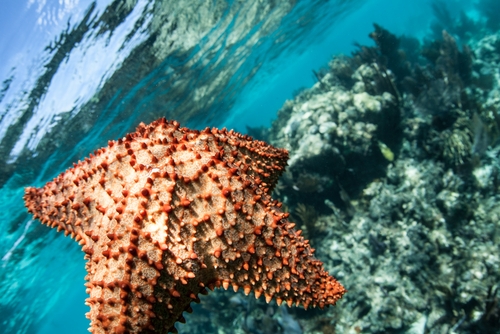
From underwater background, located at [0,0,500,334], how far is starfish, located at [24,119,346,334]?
5.40 metres

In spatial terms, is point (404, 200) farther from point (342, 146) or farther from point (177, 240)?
point (177, 240)

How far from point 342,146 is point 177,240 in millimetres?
7701

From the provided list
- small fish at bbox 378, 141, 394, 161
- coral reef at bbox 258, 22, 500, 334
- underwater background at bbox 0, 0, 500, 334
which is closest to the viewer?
coral reef at bbox 258, 22, 500, 334

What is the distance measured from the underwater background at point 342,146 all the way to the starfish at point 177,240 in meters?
5.40

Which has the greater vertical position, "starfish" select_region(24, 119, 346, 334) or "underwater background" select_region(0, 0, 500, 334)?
"underwater background" select_region(0, 0, 500, 334)

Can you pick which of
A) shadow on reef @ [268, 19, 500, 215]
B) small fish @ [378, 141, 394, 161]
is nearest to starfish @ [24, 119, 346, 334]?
shadow on reef @ [268, 19, 500, 215]

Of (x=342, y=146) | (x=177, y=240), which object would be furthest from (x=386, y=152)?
(x=177, y=240)

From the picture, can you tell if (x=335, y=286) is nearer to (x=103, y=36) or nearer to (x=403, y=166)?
(x=403, y=166)

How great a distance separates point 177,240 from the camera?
198 centimetres

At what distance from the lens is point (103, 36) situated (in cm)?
995

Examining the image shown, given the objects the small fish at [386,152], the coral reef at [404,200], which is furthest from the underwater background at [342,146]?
the small fish at [386,152]

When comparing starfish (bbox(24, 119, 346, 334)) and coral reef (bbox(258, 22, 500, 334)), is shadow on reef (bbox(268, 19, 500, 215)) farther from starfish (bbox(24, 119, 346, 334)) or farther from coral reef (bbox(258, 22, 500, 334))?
starfish (bbox(24, 119, 346, 334))

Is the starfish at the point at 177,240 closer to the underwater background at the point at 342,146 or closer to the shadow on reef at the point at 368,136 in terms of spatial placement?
the underwater background at the point at 342,146

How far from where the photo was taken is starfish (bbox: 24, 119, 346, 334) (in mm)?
1836
